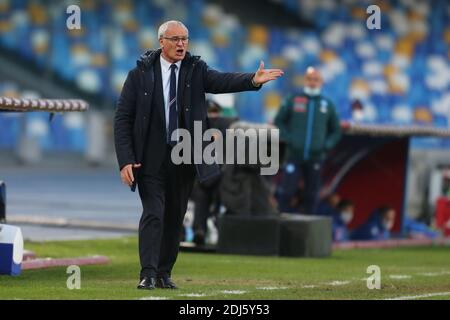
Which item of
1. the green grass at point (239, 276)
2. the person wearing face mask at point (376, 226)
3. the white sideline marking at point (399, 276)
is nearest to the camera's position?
the green grass at point (239, 276)

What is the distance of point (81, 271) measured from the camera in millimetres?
12422

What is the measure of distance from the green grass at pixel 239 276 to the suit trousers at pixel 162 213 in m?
0.27

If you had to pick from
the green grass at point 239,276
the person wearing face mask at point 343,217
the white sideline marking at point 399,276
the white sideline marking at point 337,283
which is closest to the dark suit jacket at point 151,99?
the green grass at point 239,276

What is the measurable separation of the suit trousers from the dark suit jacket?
0.19 metres

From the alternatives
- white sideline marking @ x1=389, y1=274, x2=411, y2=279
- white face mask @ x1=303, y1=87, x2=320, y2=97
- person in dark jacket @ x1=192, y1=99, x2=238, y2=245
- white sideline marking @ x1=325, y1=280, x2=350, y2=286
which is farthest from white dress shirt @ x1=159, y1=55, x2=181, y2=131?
white face mask @ x1=303, y1=87, x2=320, y2=97

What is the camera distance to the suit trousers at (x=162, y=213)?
10211 millimetres

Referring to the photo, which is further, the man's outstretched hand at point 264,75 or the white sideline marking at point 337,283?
the white sideline marking at point 337,283

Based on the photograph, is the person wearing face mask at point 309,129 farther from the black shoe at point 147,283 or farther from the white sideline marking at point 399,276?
the black shoe at point 147,283

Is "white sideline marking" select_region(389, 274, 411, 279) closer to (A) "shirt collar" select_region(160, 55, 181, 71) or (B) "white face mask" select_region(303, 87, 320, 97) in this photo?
(A) "shirt collar" select_region(160, 55, 181, 71)

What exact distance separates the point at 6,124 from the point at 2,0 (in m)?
3.42

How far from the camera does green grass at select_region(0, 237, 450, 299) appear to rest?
998 centimetres

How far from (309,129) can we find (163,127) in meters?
8.07
